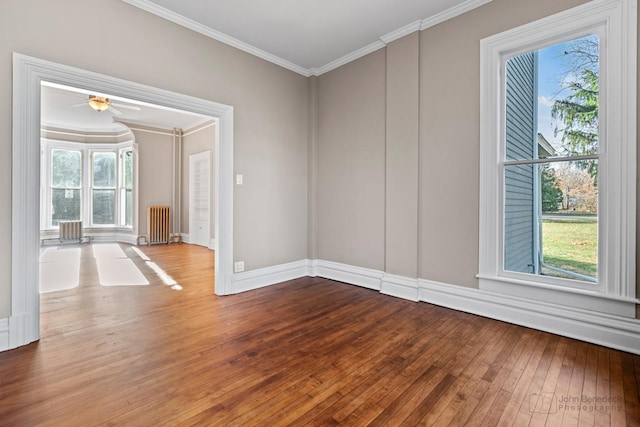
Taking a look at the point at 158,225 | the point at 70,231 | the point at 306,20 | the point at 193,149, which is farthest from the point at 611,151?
the point at 70,231

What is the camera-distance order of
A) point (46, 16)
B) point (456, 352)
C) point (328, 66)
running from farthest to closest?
point (328, 66) → point (46, 16) → point (456, 352)

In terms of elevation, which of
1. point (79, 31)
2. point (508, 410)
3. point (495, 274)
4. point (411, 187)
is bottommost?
point (508, 410)

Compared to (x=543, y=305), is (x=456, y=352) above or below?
below

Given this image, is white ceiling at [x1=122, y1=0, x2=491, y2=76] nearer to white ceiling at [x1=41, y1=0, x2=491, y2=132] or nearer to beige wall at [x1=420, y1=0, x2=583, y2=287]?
white ceiling at [x1=41, y1=0, x2=491, y2=132]

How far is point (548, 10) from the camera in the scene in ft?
8.09

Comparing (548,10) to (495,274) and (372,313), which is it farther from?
(372,313)

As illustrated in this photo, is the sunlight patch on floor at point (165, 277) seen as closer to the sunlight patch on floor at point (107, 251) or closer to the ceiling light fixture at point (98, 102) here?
the sunlight patch on floor at point (107, 251)

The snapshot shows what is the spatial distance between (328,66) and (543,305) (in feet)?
12.1

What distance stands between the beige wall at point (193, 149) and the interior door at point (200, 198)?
11cm

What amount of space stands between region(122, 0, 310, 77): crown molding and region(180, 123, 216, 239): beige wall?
11.4 ft

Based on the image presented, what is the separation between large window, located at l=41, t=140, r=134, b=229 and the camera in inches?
305

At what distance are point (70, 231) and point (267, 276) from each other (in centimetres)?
679

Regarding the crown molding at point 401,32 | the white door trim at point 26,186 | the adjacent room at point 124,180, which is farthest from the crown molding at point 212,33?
the adjacent room at point 124,180

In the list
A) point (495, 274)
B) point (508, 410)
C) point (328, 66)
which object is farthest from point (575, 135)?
point (328, 66)
